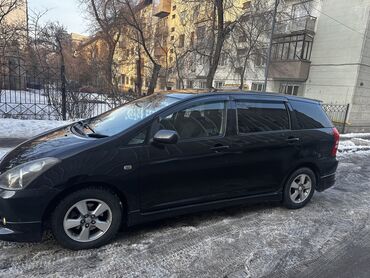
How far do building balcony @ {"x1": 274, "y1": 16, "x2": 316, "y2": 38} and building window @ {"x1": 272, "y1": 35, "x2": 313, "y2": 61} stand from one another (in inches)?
14.4

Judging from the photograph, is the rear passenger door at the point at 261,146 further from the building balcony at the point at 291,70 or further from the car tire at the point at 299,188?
the building balcony at the point at 291,70

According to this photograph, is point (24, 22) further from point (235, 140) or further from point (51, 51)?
point (235, 140)

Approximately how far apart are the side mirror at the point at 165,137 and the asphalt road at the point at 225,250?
3.64 ft

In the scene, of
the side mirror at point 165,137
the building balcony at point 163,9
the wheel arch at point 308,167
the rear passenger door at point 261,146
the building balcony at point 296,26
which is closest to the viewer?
the side mirror at point 165,137

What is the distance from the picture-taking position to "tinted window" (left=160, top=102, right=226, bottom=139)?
344 centimetres

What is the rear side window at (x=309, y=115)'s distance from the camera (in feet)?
14.6

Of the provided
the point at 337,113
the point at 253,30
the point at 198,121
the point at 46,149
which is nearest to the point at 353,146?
the point at 198,121

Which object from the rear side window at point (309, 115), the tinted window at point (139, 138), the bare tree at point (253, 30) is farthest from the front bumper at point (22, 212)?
the bare tree at point (253, 30)

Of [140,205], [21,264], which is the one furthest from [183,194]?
[21,264]

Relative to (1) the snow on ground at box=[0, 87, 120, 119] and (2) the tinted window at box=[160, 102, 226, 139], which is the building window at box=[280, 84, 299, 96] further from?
(2) the tinted window at box=[160, 102, 226, 139]

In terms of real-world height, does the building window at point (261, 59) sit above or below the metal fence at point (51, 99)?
above

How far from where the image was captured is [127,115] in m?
3.71

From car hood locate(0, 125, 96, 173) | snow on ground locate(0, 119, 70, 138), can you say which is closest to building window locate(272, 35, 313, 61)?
snow on ground locate(0, 119, 70, 138)

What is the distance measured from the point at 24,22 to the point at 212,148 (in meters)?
12.7
